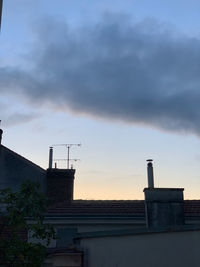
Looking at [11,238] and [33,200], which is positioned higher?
[33,200]

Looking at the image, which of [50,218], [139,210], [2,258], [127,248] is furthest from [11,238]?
[139,210]

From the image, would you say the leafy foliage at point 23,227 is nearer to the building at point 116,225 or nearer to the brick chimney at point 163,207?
the building at point 116,225

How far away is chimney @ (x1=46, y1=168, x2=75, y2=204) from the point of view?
74.7 feet

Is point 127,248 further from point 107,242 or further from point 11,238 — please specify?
point 11,238

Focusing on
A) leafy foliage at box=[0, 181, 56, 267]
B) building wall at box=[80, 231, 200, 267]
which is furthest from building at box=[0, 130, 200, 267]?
leafy foliage at box=[0, 181, 56, 267]

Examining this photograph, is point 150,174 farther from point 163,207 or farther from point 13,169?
point 13,169

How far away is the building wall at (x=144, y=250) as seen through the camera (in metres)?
11.0

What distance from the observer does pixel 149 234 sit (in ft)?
36.6

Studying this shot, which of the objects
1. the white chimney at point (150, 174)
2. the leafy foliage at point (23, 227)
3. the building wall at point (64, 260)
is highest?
the white chimney at point (150, 174)

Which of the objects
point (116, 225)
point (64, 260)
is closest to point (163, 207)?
point (116, 225)

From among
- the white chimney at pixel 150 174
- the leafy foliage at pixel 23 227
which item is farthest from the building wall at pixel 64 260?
the white chimney at pixel 150 174

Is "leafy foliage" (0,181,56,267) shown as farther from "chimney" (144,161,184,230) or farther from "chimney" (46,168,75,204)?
"chimney" (46,168,75,204)

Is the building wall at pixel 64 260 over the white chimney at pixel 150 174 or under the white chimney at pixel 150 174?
under

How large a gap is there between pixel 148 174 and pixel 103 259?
8270 millimetres
